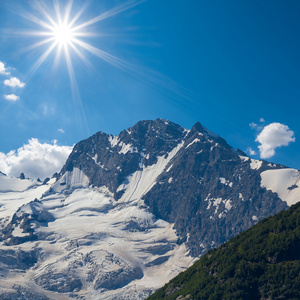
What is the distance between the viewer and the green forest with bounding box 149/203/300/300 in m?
110

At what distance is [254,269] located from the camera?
116125mm

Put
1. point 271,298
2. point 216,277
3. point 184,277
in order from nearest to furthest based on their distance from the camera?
point 271,298, point 216,277, point 184,277

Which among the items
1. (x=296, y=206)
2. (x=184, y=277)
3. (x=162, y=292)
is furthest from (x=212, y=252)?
(x=296, y=206)

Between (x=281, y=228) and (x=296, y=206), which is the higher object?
(x=296, y=206)

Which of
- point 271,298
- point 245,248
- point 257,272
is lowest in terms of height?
point 271,298

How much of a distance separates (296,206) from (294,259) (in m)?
31.9

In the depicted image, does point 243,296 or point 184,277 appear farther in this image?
point 184,277

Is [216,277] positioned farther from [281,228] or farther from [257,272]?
[281,228]

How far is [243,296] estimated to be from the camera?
366 ft

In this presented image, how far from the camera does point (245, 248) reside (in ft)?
423

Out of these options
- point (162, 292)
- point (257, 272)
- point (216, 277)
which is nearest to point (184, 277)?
point (162, 292)

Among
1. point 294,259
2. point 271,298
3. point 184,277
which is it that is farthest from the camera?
point 184,277

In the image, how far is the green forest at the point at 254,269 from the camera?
110 meters

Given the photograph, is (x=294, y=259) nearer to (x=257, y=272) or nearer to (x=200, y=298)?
(x=257, y=272)
